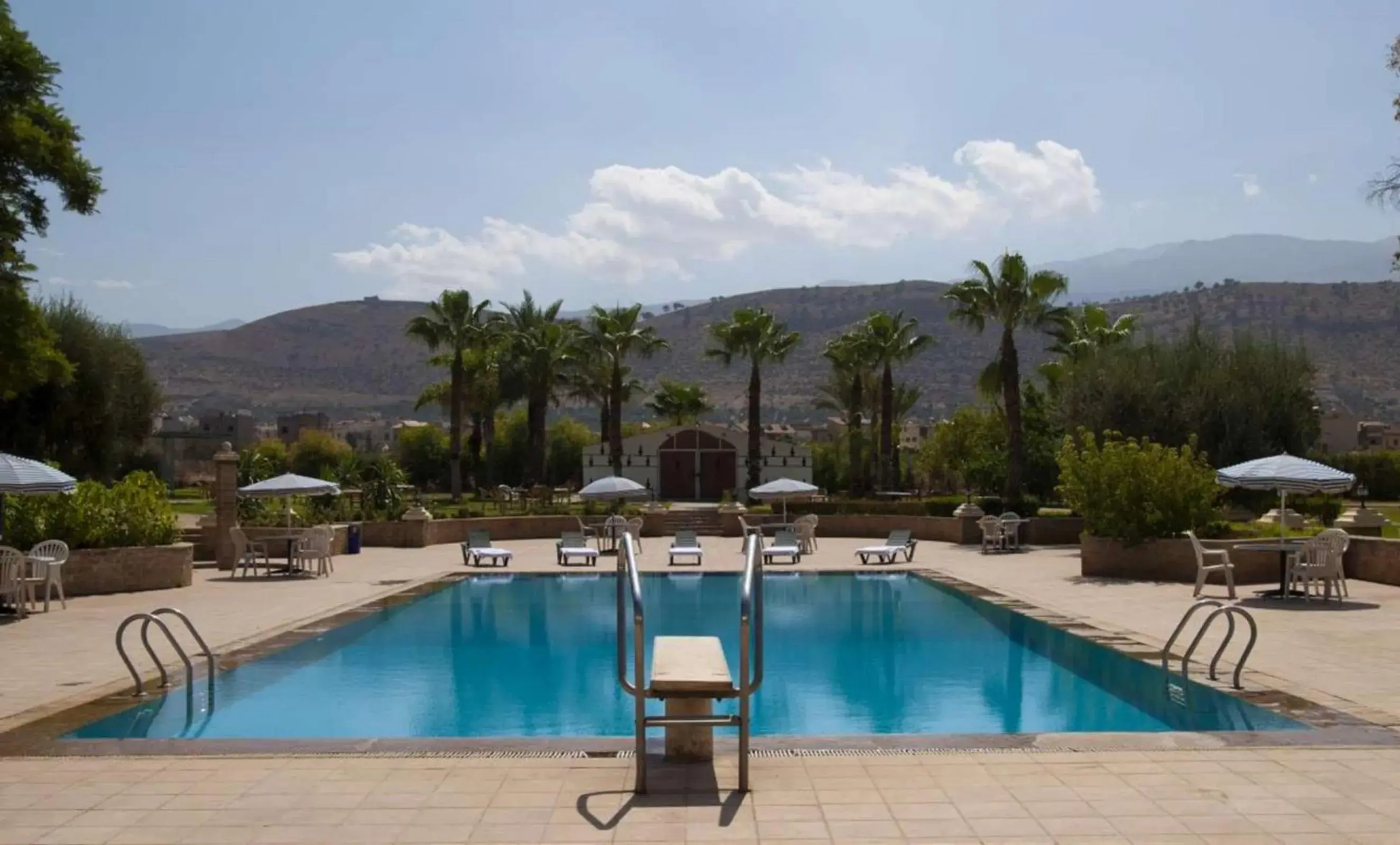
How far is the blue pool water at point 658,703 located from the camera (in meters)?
9.50

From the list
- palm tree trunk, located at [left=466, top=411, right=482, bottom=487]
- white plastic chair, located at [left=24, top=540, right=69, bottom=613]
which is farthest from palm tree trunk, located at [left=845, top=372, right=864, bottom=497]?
white plastic chair, located at [left=24, top=540, right=69, bottom=613]

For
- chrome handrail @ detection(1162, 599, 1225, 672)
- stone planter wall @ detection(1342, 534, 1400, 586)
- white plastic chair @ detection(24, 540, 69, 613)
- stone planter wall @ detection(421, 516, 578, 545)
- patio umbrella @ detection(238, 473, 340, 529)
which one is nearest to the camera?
chrome handrail @ detection(1162, 599, 1225, 672)

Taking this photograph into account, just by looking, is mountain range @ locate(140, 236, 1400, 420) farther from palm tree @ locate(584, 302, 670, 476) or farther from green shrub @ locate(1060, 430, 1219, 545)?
green shrub @ locate(1060, 430, 1219, 545)

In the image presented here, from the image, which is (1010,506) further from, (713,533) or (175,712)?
(175,712)

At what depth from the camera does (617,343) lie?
148 feet

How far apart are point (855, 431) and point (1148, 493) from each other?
103 feet

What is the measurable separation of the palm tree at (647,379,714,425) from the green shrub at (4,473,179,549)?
49369 millimetres

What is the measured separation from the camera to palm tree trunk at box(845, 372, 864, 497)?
49.9 meters

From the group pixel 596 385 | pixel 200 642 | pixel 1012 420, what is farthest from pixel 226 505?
pixel 596 385

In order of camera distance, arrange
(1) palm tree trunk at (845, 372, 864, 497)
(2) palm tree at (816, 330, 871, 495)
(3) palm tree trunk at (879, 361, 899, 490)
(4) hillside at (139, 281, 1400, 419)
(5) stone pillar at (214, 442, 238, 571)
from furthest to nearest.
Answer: (4) hillside at (139, 281, 1400, 419), (1) palm tree trunk at (845, 372, 864, 497), (2) palm tree at (816, 330, 871, 495), (3) palm tree trunk at (879, 361, 899, 490), (5) stone pillar at (214, 442, 238, 571)

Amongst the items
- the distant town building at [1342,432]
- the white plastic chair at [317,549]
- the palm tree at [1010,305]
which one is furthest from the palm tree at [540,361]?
the distant town building at [1342,432]

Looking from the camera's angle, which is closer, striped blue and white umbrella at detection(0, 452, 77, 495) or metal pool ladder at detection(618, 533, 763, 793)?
metal pool ladder at detection(618, 533, 763, 793)

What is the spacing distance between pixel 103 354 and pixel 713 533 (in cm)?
1883

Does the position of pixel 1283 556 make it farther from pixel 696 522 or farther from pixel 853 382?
pixel 853 382
